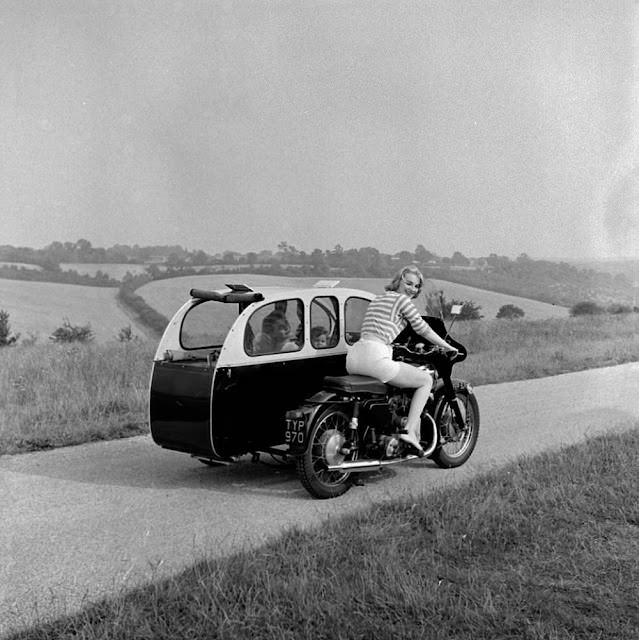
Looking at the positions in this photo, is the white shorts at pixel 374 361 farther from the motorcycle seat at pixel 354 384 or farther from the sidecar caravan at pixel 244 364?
the sidecar caravan at pixel 244 364

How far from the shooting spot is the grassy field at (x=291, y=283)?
1809 cm

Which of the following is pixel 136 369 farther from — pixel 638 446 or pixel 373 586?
pixel 373 586

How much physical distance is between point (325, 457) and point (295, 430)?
0.98 ft

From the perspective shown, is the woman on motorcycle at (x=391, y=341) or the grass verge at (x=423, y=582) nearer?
the grass verge at (x=423, y=582)

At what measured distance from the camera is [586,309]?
24.3 metres

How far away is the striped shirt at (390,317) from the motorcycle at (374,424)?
1.03 feet

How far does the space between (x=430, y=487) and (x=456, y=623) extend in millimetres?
2425

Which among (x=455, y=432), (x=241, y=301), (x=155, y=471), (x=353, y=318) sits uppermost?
(x=241, y=301)

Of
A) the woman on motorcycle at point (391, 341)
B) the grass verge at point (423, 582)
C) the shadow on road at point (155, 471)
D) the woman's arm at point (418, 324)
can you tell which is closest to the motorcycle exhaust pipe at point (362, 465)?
the woman on motorcycle at point (391, 341)

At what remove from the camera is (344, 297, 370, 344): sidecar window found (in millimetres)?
6766

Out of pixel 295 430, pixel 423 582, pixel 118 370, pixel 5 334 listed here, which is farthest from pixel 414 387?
pixel 5 334

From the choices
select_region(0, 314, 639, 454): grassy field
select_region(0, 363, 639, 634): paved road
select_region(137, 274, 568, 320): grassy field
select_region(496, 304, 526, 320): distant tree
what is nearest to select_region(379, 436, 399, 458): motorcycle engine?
select_region(0, 363, 639, 634): paved road

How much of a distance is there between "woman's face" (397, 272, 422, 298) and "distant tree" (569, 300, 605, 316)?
18.3 metres

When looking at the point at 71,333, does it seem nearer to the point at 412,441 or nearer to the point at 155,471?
the point at 155,471
